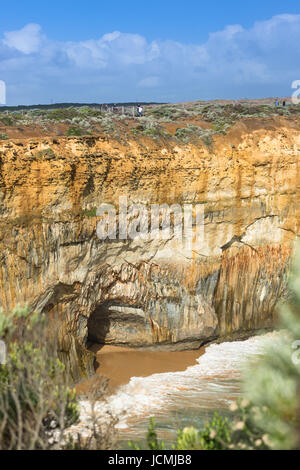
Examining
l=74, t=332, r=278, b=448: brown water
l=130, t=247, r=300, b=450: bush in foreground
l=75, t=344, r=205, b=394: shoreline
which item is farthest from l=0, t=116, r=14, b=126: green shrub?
l=130, t=247, r=300, b=450: bush in foreground

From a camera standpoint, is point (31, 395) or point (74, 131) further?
point (74, 131)

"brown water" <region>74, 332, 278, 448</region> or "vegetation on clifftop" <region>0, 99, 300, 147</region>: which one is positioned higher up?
"vegetation on clifftop" <region>0, 99, 300, 147</region>

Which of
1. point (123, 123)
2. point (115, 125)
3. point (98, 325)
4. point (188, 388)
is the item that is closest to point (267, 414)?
point (188, 388)

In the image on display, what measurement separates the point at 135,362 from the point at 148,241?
4.87m

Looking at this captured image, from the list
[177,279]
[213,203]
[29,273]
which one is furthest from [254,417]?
[213,203]

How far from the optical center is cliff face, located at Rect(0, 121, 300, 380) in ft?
50.8

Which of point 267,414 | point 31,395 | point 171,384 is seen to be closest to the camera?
point 267,414

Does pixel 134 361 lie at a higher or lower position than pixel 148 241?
lower

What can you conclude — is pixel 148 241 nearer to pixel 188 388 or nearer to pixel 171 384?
pixel 171 384

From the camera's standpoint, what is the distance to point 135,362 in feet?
60.3

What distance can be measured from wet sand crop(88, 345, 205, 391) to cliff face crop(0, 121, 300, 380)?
0.41 m

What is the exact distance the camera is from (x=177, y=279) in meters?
18.9

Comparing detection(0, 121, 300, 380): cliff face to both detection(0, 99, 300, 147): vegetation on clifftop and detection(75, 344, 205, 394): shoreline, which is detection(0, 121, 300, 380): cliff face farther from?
detection(0, 99, 300, 147): vegetation on clifftop

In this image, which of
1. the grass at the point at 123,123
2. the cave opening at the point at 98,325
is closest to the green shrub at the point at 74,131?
the grass at the point at 123,123
